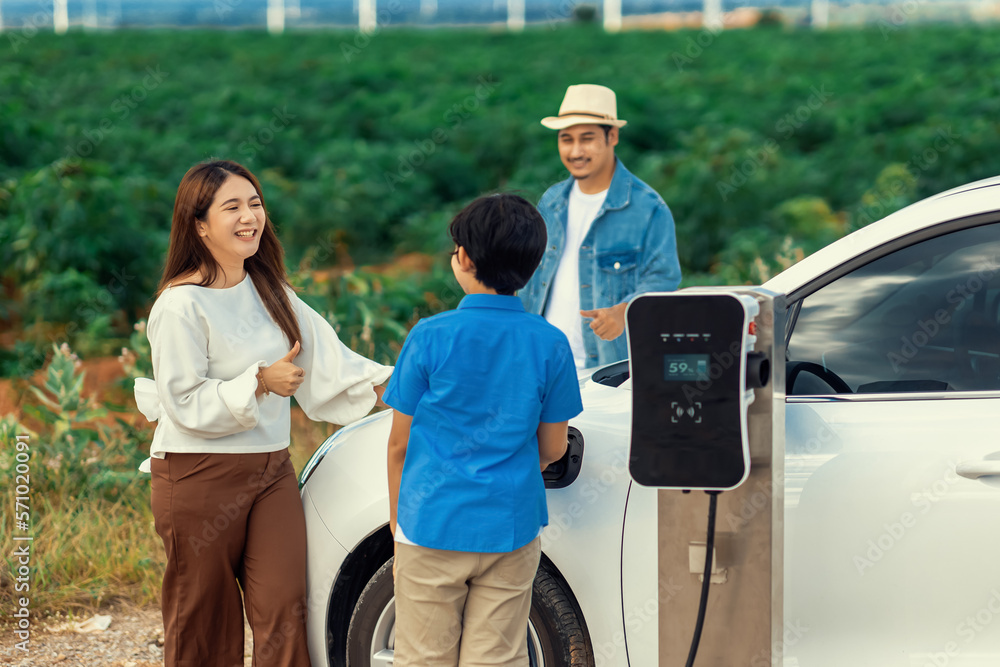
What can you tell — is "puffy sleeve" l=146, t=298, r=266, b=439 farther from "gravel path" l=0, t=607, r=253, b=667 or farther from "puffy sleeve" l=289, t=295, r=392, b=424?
"gravel path" l=0, t=607, r=253, b=667

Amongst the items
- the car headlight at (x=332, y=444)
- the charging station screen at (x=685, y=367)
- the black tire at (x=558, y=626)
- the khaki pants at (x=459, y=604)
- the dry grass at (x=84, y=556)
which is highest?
the charging station screen at (x=685, y=367)

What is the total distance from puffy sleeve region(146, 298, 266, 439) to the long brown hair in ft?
0.59

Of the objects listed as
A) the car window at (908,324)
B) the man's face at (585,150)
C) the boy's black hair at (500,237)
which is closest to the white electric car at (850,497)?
the car window at (908,324)

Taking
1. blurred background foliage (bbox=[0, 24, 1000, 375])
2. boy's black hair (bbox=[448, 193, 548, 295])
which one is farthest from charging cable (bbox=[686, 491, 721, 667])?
blurred background foliage (bbox=[0, 24, 1000, 375])

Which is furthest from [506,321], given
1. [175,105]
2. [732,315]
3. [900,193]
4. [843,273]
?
[175,105]

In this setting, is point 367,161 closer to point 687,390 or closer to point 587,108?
point 587,108

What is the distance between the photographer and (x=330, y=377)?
3.05m

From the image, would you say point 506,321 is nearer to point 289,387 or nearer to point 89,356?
point 289,387

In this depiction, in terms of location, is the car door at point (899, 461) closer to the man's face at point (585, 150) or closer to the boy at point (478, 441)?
the boy at point (478, 441)

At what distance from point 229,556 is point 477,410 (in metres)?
1.00

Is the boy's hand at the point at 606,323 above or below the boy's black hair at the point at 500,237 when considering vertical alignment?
below

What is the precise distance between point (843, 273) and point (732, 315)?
540mm

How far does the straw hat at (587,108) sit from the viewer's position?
158 inches

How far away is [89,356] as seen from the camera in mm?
8047
